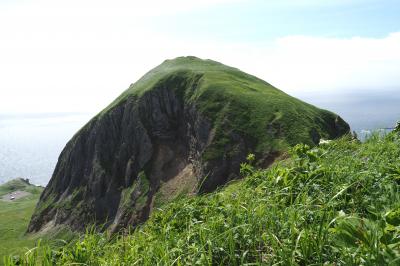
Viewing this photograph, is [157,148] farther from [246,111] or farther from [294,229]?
[294,229]

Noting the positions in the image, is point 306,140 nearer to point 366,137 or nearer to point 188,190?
point 188,190

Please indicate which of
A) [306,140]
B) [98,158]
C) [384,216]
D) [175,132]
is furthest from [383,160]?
[98,158]

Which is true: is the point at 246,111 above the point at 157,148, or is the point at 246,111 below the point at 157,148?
above

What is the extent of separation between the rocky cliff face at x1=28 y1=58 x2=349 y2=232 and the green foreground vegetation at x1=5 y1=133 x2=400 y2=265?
59633 millimetres

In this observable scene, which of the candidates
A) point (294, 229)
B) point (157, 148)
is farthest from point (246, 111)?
point (294, 229)

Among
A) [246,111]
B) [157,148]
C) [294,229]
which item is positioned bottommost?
[157,148]

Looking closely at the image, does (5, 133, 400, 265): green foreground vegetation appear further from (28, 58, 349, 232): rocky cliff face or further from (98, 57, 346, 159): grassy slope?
(98, 57, 346, 159): grassy slope

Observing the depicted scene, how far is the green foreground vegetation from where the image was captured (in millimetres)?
5117

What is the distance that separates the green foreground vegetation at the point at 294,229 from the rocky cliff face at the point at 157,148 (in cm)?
5963

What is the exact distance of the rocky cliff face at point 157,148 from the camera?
82.9m

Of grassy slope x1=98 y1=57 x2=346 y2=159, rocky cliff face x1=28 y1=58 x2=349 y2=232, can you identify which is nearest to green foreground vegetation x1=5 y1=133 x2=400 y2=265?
rocky cliff face x1=28 y1=58 x2=349 y2=232

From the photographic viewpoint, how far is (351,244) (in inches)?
198

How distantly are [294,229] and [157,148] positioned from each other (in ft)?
321

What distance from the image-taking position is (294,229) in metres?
5.66
